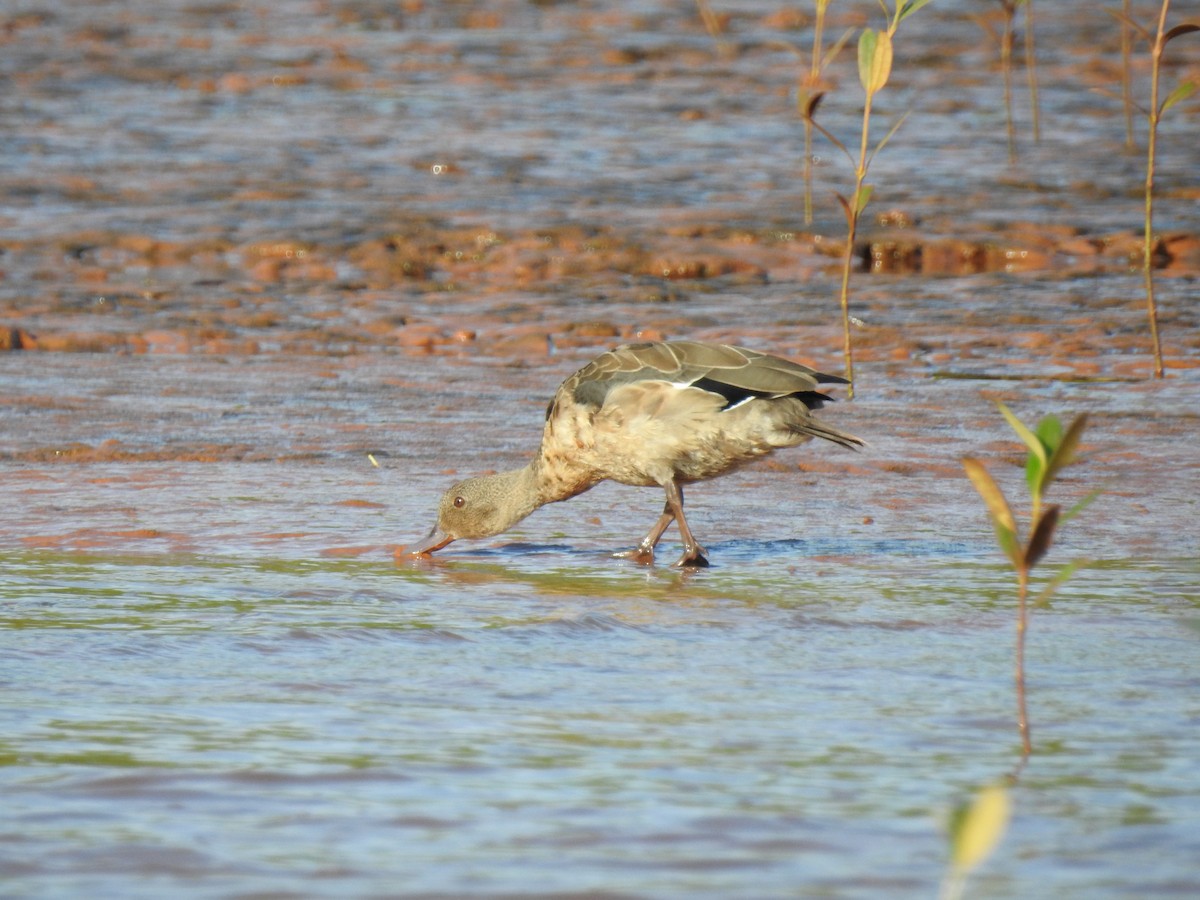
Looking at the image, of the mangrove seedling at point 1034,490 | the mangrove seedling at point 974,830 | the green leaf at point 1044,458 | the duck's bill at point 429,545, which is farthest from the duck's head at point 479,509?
the mangrove seedling at point 974,830

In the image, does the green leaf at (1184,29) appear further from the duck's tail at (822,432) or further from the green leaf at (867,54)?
the duck's tail at (822,432)

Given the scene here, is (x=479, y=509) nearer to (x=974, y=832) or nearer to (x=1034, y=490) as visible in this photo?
(x=1034, y=490)

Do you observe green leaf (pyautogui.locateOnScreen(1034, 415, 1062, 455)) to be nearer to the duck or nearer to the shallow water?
the shallow water

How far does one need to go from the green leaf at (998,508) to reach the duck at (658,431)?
238 cm

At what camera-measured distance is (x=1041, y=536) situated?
411 centimetres

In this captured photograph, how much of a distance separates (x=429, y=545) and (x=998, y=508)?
2.83m

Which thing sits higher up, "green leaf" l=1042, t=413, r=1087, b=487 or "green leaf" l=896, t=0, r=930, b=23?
"green leaf" l=896, t=0, r=930, b=23

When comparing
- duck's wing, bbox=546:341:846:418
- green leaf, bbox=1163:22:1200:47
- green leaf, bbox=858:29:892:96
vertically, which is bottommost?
duck's wing, bbox=546:341:846:418

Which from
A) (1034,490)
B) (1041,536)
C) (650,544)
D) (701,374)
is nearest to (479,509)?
(650,544)

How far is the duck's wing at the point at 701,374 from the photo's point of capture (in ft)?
21.7

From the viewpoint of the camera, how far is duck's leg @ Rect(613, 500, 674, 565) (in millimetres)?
6637

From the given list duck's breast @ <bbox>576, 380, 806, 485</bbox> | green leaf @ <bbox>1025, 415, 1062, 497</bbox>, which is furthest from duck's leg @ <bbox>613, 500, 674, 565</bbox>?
green leaf @ <bbox>1025, 415, 1062, 497</bbox>

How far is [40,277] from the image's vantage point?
41.1ft

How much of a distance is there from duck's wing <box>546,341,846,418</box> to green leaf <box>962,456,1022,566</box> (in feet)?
8.04
